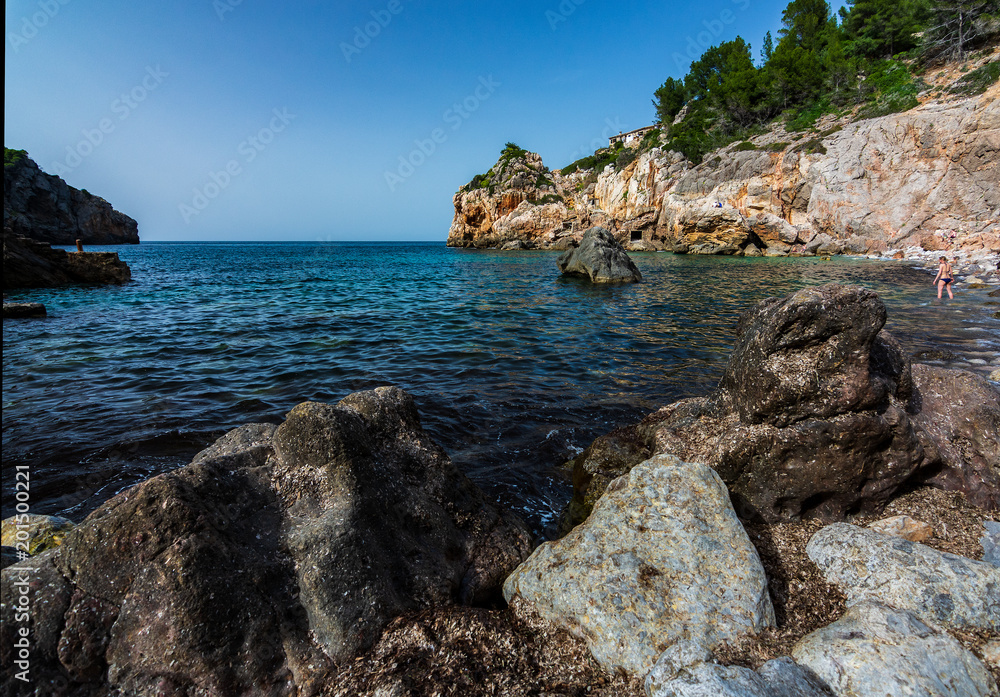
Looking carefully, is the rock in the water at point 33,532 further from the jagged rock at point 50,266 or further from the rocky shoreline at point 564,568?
the jagged rock at point 50,266

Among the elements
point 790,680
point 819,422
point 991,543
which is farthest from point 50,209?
point 991,543

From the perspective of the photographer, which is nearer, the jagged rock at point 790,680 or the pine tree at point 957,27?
the jagged rock at point 790,680

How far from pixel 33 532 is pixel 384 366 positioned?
7396 mm

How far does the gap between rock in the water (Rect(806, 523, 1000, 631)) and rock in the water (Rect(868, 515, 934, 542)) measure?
1.75ft

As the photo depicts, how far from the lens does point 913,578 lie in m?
3.26

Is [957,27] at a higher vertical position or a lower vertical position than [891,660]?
higher

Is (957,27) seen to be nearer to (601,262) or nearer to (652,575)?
(601,262)

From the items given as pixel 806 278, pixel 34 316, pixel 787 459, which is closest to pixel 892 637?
pixel 787 459

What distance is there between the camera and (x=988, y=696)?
2602 mm

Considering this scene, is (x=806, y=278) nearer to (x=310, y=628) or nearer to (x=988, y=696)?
(x=988, y=696)

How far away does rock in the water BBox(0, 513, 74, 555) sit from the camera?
3.76 meters

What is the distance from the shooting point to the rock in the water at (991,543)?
3662mm

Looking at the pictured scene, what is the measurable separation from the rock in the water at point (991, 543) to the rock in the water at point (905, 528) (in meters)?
0.33

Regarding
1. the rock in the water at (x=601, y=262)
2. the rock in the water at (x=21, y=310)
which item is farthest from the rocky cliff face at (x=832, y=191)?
the rock in the water at (x=21, y=310)
